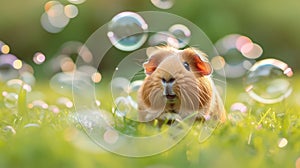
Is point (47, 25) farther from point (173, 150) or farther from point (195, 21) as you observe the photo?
point (173, 150)

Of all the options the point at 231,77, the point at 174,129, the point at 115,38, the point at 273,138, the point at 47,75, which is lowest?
the point at 174,129

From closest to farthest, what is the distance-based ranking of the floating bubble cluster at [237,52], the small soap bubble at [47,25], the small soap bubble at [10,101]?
the small soap bubble at [10,101] → the floating bubble cluster at [237,52] → the small soap bubble at [47,25]

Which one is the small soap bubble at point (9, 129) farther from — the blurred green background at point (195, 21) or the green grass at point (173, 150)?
the blurred green background at point (195, 21)

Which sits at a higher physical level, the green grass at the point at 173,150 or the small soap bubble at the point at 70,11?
the small soap bubble at the point at 70,11

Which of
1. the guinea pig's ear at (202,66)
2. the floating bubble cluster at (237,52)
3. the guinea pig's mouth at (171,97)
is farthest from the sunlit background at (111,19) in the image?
the guinea pig's mouth at (171,97)

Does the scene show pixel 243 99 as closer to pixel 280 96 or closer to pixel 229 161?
pixel 280 96

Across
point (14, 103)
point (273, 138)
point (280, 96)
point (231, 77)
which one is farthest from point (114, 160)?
point (231, 77)

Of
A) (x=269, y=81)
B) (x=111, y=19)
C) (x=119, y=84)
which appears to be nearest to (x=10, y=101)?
(x=119, y=84)
